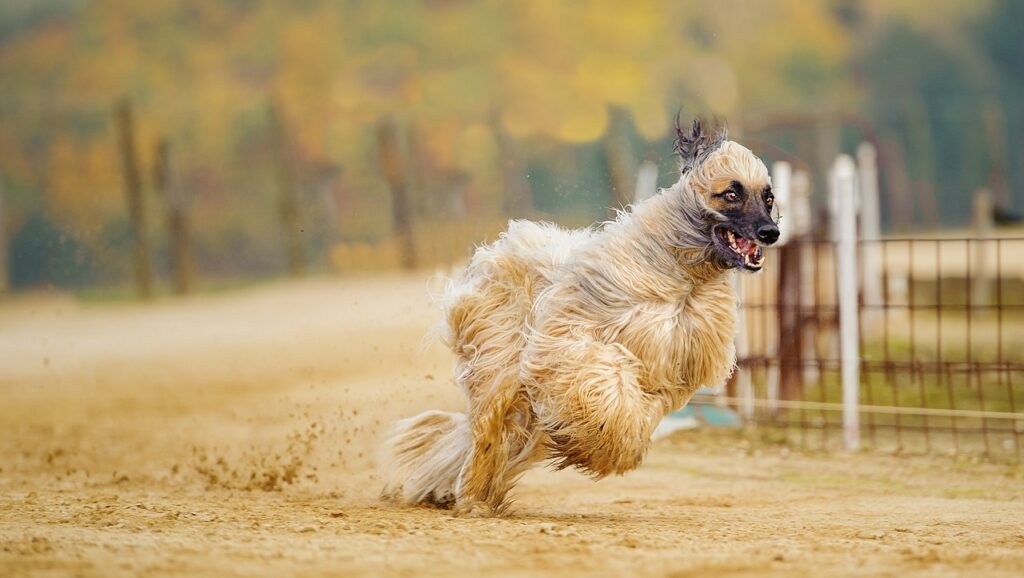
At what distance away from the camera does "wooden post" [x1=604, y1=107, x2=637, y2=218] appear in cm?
1880

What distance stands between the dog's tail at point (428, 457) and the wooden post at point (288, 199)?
14942 mm

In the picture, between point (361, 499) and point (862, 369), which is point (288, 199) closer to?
point (862, 369)

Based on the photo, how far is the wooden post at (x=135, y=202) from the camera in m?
19.5

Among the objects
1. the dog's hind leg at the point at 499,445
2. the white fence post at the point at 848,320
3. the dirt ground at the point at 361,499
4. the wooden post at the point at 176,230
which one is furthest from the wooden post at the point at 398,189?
the dog's hind leg at the point at 499,445

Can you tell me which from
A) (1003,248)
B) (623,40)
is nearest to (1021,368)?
(1003,248)

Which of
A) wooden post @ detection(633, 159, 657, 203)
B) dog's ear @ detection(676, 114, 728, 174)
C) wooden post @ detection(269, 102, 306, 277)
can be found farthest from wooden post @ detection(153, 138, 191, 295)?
dog's ear @ detection(676, 114, 728, 174)

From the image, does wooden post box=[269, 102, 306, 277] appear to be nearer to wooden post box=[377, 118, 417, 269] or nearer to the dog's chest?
wooden post box=[377, 118, 417, 269]

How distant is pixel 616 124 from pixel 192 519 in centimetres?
1691

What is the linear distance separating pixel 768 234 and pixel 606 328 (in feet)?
2.31

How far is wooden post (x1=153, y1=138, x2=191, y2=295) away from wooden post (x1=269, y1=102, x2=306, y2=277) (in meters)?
1.73

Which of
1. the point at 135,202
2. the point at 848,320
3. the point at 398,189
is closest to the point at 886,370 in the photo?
the point at 848,320

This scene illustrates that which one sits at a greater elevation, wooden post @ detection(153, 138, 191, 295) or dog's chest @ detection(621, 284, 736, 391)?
wooden post @ detection(153, 138, 191, 295)

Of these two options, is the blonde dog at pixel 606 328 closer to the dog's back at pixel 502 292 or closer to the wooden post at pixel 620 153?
the dog's back at pixel 502 292

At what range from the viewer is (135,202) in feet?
64.7
